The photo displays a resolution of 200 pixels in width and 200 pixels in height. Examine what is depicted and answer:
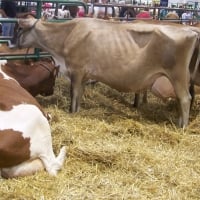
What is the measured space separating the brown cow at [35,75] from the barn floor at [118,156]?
0.26 metres

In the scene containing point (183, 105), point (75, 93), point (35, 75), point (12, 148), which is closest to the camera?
point (12, 148)

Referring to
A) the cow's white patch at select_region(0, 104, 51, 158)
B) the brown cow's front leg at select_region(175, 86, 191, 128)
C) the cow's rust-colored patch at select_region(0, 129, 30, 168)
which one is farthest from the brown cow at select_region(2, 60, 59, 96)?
the cow's rust-colored patch at select_region(0, 129, 30, 168)

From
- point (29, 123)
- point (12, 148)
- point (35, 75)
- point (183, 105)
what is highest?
point (29, 123)

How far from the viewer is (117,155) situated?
4.34 metres

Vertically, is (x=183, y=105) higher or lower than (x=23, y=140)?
lower

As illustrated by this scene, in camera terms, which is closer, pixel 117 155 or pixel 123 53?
pixel 117 155

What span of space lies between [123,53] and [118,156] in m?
1.98

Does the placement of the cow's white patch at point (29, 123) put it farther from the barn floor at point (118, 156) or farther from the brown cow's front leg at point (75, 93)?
the brown cow's front leg at point (75, 93)

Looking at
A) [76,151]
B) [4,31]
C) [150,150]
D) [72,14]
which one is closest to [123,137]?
[150,150]

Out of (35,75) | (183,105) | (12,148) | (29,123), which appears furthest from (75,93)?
(12,148)

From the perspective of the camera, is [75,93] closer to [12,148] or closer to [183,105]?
[183,105]

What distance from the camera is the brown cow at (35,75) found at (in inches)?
228

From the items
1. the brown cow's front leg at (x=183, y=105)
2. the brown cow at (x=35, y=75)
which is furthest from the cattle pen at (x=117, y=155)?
the brown cow at (x=35, y=75)

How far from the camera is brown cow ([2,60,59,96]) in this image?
580 centimetres
